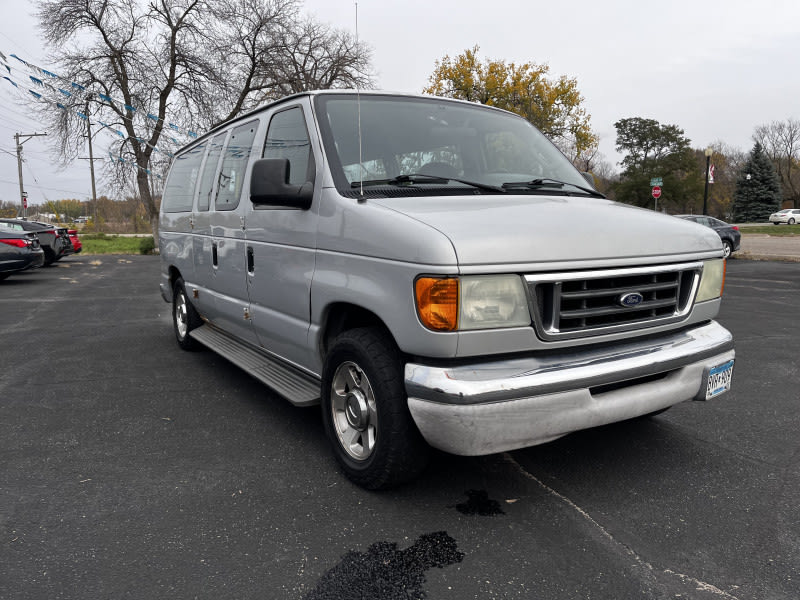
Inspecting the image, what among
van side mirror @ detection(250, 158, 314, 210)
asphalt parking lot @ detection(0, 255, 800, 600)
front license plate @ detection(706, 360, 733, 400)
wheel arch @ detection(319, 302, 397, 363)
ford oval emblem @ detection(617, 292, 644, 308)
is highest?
van side mirror @ detection(250, 158, 314, 210)

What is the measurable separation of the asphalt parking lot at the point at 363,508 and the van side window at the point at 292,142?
1668mm

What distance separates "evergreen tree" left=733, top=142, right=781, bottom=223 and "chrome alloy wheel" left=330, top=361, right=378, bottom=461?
68532 millimetres

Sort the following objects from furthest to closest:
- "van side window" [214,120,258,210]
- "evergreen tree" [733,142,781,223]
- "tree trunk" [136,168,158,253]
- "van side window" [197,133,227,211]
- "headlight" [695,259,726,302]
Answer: "evergreen tree" [733,142,781,223], "tree trunk" [136,168,158,253], "van side window" [197,133,227,211], "van side window" [214,120,258,210], "headlight" [695,259,726,302]

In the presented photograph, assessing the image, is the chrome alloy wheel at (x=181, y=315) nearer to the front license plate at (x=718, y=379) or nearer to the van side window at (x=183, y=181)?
the van side window at (x=183, y=181)

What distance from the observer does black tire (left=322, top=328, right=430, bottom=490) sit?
2652 millimetres

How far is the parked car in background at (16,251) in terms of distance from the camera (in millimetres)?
12992

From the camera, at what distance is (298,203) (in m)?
3.19

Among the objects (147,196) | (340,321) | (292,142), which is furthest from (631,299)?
(147,196)

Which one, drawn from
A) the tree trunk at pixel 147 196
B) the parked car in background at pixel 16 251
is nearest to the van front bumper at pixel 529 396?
the parked car in background at pixel 16 251

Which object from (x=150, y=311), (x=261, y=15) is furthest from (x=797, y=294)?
(x=261, y=15)

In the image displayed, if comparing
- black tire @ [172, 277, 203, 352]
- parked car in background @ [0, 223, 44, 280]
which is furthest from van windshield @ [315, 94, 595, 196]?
parked car in background @ [0, 223, 44, 280]

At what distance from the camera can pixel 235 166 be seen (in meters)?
4.37

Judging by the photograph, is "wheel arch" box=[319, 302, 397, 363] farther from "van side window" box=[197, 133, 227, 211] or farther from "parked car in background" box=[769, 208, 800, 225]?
"parked car in background" box=[769, 208, 800, 225]

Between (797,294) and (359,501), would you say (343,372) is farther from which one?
(797,294)
